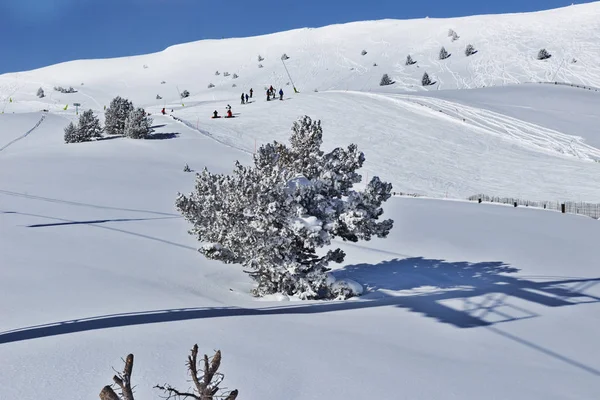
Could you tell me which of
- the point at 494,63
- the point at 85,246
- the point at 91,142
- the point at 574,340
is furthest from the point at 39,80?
the point at 574,340

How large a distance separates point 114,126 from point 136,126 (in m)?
3.80

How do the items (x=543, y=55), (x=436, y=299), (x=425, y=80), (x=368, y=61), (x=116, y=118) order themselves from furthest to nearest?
(x=368, y=61)
(x=543, y=55)
(x=425, y=80)
(x=116, y=118)
(x=436, y=299)

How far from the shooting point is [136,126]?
34062 mm

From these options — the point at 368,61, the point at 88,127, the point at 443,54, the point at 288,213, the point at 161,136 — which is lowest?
the point at 288,213

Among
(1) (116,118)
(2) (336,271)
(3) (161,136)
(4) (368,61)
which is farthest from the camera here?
(4) (368,61)

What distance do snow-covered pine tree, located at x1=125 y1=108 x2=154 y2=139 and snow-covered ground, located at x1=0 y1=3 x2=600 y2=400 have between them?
2.52ft

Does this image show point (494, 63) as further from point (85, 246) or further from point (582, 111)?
point (85, 246)

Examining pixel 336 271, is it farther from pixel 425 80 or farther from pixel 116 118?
pixel 425 80

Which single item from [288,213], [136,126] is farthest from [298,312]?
[136,126]

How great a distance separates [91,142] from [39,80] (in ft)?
197

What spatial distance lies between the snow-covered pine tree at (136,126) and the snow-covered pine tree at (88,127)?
2.24 metres

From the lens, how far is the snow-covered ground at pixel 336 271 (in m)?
7.00

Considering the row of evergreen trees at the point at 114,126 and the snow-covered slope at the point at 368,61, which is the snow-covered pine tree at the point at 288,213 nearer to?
the row of evergreen trees at the point at 114,126

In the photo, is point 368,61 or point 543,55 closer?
point 543,55
